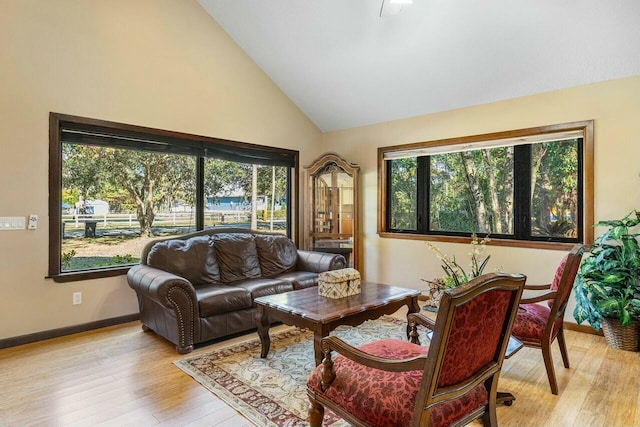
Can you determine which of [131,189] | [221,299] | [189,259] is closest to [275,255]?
[189,259]

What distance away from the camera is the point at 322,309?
2727 millimetres

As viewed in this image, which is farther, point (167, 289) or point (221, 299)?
point (221, 299)

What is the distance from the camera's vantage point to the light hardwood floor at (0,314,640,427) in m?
2.17

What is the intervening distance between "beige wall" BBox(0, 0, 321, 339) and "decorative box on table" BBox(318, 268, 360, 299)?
7.57ft

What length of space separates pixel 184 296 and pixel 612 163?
13.6 ft

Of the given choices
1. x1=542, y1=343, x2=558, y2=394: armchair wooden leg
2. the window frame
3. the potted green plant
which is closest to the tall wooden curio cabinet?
the window frame

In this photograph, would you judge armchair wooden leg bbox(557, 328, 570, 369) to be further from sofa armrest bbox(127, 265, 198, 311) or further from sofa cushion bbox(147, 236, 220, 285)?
sofa cushion bbox(147, 236, 220, 285)

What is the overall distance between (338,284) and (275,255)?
1.63m

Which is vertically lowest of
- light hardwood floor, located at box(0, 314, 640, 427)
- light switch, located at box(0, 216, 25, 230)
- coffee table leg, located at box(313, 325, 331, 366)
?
light hardwood floor, located at box(0, 314, 640, 427)

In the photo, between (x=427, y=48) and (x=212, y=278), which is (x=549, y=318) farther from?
(x=212, y=278)

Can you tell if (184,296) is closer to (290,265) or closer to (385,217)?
(290,265)

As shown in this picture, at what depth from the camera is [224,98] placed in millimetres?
4758

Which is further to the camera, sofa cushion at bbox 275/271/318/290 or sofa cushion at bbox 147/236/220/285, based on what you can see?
sofa cushion at bbox 275/271/318/290

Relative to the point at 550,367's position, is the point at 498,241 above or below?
above
